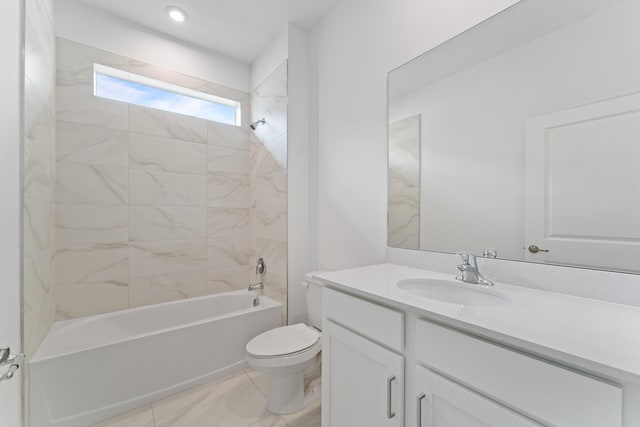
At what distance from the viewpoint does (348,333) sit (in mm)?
1080

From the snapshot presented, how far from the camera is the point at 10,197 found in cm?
104

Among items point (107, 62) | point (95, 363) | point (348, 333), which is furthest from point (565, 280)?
point (107, 62)

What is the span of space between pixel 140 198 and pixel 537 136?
2723mm

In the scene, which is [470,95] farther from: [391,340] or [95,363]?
[95,363]

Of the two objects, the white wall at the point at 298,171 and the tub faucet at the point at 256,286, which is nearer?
the white wall at the point at 298,171

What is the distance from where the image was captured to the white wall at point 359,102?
1434 millimetres

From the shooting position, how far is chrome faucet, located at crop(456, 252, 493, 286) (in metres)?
1.08

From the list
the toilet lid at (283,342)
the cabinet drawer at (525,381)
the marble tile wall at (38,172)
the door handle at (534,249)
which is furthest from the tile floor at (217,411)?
the door handle at (534,249)

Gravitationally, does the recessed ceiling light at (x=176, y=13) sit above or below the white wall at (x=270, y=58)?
above

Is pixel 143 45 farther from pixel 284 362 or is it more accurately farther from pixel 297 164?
pixel 284 362

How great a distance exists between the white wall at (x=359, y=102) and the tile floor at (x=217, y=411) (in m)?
0.98

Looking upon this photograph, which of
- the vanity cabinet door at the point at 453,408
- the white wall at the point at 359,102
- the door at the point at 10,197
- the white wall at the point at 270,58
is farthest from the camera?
the white wall at the point at 270,58

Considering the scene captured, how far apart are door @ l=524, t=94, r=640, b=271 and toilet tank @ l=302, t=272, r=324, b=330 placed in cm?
133

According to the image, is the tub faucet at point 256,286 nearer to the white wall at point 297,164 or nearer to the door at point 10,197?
the white wall at point 297,164
